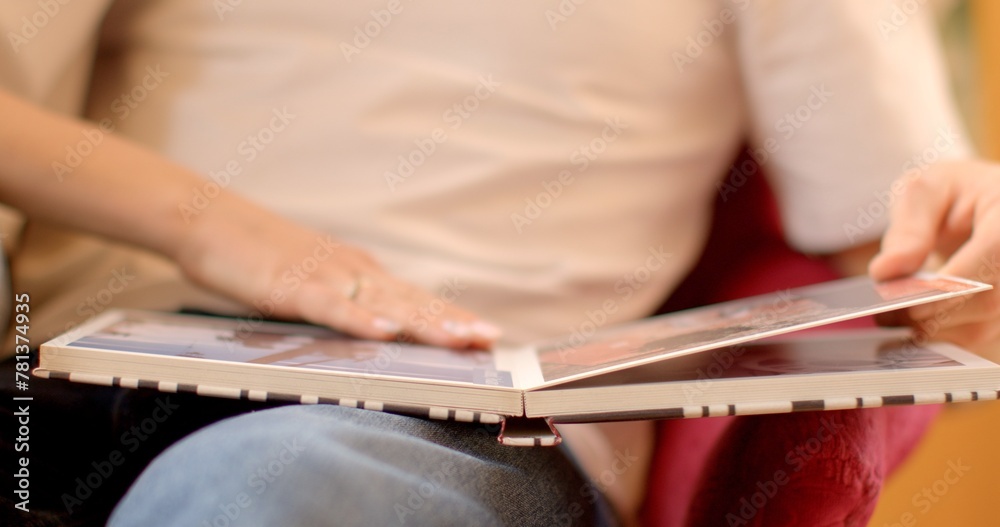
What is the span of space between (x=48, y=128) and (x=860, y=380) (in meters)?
0.62

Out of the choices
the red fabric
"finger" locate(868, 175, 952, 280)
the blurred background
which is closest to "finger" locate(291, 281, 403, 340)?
the red fabric

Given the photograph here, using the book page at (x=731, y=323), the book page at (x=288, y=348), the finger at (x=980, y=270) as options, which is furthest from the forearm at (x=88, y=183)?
the finger at (x=980, y=270)

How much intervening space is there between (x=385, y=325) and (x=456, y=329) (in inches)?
2.1

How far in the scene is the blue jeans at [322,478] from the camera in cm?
34

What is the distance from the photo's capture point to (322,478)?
352mm

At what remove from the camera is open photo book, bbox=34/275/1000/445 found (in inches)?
16.3

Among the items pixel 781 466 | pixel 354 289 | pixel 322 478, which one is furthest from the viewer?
pixel 354 289

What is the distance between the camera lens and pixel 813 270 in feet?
2.48

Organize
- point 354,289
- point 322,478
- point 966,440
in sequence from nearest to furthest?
point 322,478
point 354,289
point 966,440

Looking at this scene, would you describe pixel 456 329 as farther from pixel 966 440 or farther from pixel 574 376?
pixel 966 440

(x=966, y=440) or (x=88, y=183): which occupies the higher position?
(x=88, y=183)

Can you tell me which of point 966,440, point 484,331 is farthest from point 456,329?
point 966,440

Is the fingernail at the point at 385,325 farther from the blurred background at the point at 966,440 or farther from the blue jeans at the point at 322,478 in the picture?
the blurred background at the point at 966,440

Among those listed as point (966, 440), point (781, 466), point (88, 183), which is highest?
point (88, 183)
